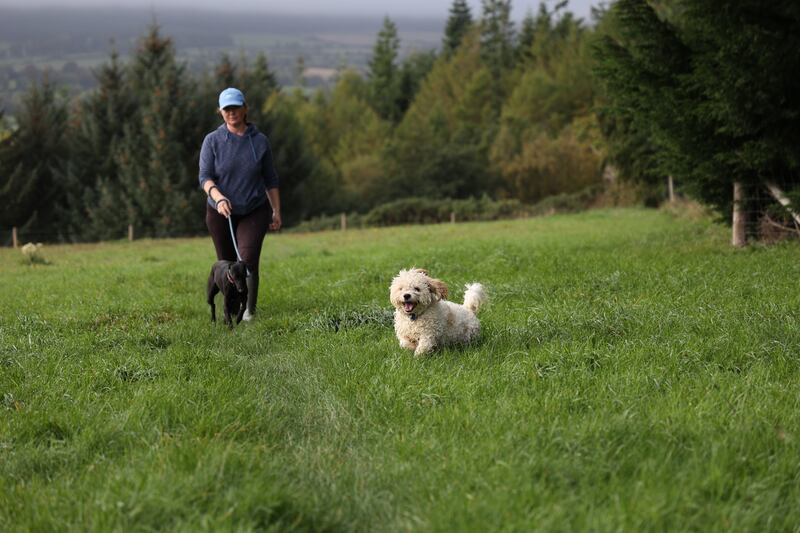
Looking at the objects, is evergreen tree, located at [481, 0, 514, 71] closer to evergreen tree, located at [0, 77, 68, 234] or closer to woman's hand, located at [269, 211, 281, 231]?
evergreen tree, located at [0, 77, 68, 234]

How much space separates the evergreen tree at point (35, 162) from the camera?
146 ft

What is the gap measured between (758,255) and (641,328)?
643 centimetres

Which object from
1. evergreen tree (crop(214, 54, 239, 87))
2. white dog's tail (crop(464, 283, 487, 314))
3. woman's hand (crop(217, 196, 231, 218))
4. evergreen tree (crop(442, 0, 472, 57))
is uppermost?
evergreen tree (crop(442, 0, 472, 57))

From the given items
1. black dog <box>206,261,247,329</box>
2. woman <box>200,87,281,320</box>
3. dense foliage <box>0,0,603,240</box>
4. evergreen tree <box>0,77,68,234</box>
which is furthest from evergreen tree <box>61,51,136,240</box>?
black dog <box>206,261,247,329</box>

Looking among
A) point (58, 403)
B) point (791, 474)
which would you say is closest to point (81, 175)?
point (58, 403)

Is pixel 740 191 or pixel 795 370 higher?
pixel 740 191

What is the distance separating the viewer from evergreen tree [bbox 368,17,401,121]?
94.4 meters

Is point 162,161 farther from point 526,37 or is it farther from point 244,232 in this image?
point 526,37

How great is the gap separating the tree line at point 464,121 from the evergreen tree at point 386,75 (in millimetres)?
290

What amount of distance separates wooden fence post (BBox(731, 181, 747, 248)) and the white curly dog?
9.64m

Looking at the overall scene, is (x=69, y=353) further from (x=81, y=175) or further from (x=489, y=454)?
(x=81, y=175)

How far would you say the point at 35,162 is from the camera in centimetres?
4703

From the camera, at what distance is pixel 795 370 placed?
5.63 m

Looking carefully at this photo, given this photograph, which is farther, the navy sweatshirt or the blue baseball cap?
the navy sweatshirt
